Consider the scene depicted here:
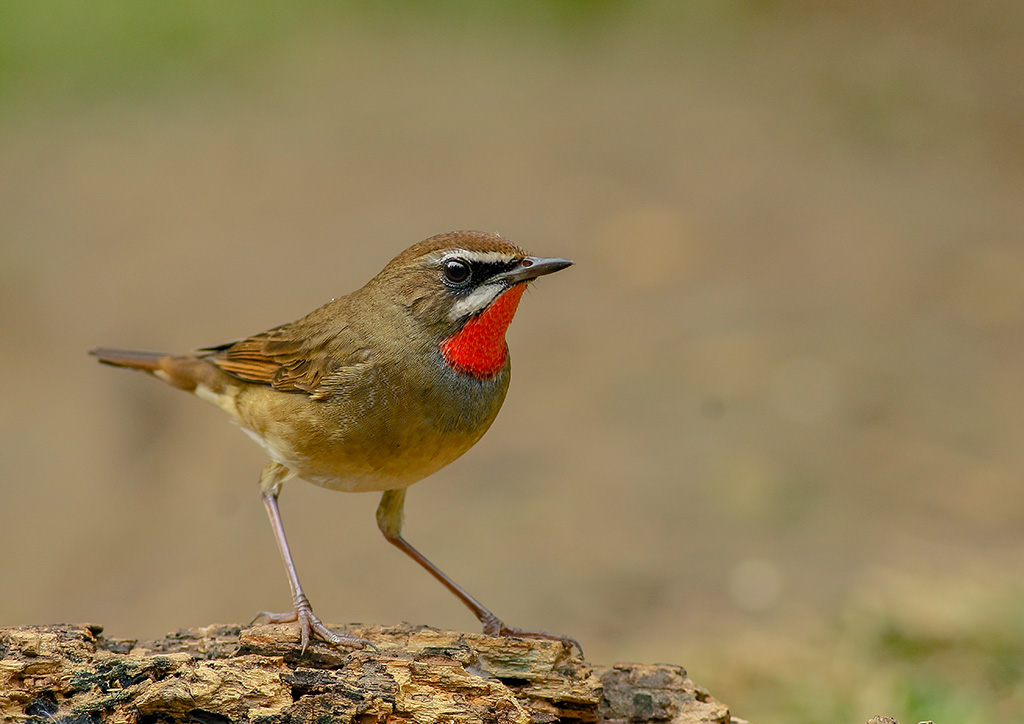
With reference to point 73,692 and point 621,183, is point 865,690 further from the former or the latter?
point 621,183

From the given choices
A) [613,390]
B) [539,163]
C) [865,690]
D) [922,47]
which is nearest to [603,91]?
[539,163]

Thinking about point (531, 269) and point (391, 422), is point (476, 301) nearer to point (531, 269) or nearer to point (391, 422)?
point (531, 269)

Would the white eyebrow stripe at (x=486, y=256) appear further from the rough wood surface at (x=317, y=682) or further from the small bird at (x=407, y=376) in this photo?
the rough wood surface at (x=317, y=682)

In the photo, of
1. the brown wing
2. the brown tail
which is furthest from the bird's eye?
the brown tail

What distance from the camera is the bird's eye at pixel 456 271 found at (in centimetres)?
476

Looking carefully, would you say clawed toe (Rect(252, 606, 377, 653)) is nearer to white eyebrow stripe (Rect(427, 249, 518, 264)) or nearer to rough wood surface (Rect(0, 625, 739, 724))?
rough wood surface (Rect(0, 625, 739, 724))

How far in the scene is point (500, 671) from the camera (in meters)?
4.43

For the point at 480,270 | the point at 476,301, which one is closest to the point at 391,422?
the point at 476,301

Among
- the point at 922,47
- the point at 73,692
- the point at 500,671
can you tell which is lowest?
the point at 73,692

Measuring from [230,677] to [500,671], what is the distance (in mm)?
1056

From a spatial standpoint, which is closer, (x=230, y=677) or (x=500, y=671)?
(x=230, y=677)

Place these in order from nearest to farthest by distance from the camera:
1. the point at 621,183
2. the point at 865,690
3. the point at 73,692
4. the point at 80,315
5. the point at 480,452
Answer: the point at 73,692 < the point at 865,690 < the point at 480,452 < the point at 80,315 < the point at 621,183

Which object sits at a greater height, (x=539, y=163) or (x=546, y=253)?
(x=539, y=163)

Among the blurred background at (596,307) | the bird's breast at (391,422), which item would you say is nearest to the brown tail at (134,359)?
the bird's breast at (391,422)
